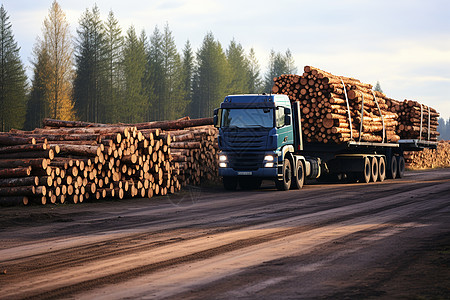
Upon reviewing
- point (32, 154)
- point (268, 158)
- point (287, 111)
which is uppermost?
point (287, 111)

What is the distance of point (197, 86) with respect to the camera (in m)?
94.9

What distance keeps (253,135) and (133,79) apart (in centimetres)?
5351

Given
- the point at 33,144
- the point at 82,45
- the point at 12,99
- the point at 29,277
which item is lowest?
the point at 29,277

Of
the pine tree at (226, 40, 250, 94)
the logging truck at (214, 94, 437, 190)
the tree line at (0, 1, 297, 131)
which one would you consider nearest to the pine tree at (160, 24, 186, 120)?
the tree line at (0, 1, 297, 131)

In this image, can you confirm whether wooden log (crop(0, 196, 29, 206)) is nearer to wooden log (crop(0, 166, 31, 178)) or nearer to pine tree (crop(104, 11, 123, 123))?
wooden log (crop(0, 166, 31, 178))

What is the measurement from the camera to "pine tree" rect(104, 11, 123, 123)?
65938 millimetres

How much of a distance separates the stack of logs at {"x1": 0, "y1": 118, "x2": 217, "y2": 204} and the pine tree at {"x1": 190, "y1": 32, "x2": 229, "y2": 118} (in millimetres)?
69606

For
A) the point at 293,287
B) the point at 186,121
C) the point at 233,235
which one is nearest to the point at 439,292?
the point at 293,287

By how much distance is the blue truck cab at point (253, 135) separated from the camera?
2031 cm

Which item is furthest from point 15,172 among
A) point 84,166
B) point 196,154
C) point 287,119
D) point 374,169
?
point 374,169

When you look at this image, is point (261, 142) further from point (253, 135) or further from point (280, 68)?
point (280, 68)

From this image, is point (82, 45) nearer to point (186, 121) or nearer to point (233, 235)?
point (186, 121)

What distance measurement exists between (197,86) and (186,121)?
69.3m

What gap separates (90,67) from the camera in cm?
6438
